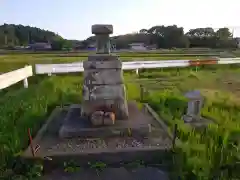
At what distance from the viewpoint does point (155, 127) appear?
5512mm

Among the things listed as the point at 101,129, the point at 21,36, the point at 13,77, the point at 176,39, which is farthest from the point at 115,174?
the point at 21,36

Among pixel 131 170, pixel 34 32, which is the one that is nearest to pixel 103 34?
pixel 131 170

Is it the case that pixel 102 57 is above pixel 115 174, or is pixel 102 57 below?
above

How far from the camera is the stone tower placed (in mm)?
5438

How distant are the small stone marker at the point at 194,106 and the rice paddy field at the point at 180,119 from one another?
0.29 meters

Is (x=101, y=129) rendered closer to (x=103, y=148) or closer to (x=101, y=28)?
(x=103, y=148)

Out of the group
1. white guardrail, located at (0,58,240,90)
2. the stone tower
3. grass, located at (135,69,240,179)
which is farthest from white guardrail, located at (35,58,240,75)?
the stone tower

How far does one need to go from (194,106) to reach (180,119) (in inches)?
19.7

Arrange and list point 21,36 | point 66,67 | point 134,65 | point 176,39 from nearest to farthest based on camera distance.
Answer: point 66,67, point 134,65, point 176,39, point 21,36

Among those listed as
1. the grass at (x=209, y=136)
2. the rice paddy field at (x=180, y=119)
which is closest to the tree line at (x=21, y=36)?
the rice paddy field at (x=180, y=119)

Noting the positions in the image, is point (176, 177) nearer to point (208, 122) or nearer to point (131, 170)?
point (131, 170)

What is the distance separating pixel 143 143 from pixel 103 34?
2561mm

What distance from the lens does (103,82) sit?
5473 mm

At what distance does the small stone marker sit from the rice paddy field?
0.29 meters
